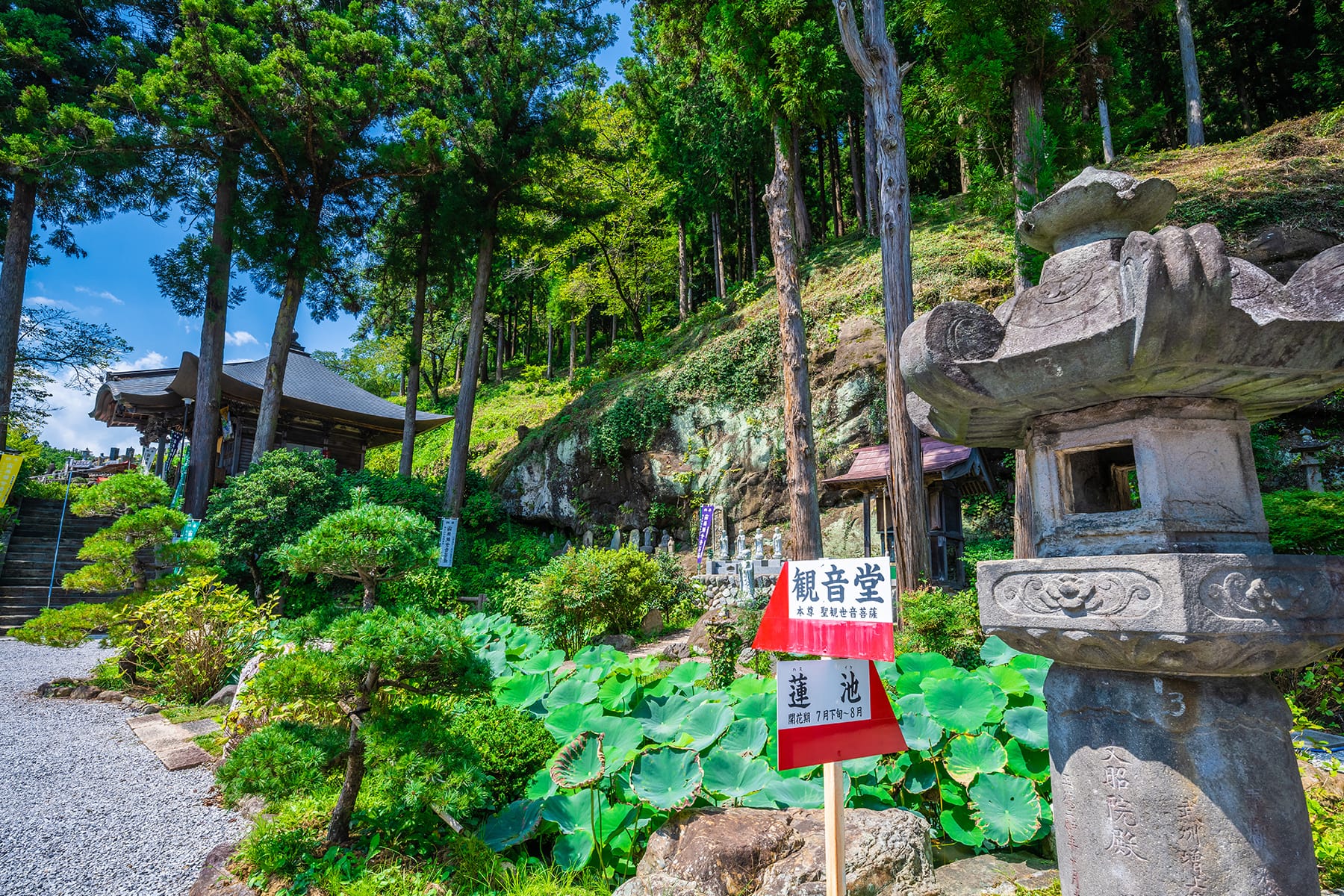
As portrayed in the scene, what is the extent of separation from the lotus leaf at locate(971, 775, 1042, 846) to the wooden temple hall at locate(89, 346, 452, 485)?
649 inches

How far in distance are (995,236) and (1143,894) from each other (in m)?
15.4

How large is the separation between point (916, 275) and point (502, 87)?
415 inches

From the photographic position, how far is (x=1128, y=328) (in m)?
1.93

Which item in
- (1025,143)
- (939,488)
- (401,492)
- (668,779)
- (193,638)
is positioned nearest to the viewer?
(668,779)

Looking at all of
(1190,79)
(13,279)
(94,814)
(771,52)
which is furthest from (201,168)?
(1190,79)

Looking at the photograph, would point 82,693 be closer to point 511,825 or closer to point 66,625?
point 66,625

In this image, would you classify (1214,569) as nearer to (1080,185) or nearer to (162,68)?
(1080,185)

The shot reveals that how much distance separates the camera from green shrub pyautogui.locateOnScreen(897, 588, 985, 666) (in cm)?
604

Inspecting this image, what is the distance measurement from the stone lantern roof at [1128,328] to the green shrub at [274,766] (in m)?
3.28

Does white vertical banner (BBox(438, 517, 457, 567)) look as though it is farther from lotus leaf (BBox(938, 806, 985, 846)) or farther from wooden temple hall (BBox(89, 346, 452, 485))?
lotus leaf (BBox(938, 806, 985, 846))

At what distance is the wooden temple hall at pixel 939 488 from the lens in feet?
26.2

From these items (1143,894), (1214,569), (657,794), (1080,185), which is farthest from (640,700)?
(1080,185)

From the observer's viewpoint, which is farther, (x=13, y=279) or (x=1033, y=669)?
(x=13, y=279)

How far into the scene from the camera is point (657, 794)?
309 centimetres
